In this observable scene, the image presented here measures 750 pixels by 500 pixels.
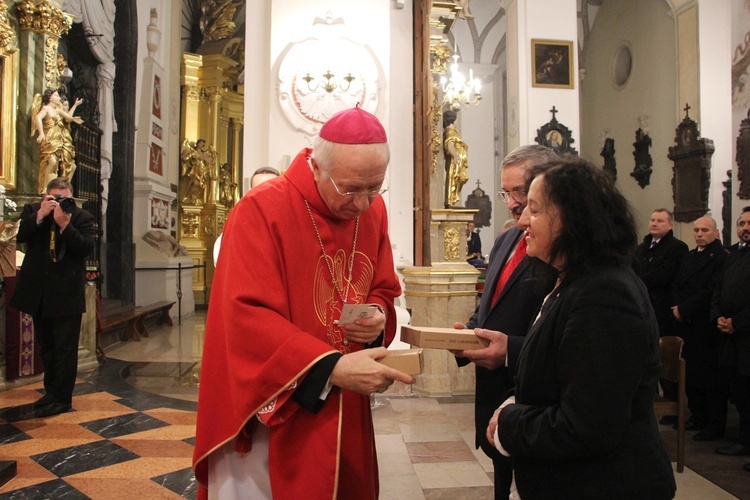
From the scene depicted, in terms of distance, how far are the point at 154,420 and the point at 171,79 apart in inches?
403

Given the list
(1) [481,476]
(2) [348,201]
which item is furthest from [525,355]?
(1) [481,476]

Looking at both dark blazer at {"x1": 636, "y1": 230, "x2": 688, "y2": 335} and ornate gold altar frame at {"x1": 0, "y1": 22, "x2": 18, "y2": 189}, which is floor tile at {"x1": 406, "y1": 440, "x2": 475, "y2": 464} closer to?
dark blazer at {"x1": 636, "y1": 230, "x2": 688, "y2": 335}

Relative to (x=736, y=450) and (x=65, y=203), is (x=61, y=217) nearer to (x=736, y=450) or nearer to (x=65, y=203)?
(x=65, y=203)

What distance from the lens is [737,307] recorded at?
4508 mm

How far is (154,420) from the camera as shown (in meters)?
4.71

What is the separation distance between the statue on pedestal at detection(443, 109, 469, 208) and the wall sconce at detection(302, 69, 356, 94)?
1.57 metres

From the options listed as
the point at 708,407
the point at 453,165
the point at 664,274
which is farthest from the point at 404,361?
the point at 453,165

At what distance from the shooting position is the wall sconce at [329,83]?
18.8 ft

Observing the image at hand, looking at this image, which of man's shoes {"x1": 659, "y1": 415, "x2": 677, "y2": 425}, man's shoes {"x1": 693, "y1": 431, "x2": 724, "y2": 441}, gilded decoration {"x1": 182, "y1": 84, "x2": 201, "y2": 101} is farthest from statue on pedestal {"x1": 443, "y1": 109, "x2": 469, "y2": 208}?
gilded decoration {"x1": 182, "y1": 84, "x2": 201, "y2": 101}

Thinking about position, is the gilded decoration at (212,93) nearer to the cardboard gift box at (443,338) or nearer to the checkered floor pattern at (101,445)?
the checkered floor pattern at (101,445)

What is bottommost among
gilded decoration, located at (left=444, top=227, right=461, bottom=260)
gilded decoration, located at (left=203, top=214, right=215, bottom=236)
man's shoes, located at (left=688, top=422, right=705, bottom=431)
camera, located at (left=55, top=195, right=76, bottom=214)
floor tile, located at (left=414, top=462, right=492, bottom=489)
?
man's shoes, located at (left=688, top=422, right=705, bottom=431)

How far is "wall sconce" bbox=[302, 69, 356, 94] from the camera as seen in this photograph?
5.73 m

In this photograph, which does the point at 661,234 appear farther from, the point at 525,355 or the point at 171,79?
the point at 171,79

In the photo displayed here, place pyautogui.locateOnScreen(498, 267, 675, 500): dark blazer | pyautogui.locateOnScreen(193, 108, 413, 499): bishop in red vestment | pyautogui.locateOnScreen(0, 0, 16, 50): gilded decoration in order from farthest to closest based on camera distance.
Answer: pyautogui.locateOnScreen(0, 0, 16, 50): gilded decoration
pyautogui.locateOnScreen(193, 108, 413, 499): bishop in red vestment
pyautogui.locateOnScreen(498, 267, 675, 500): dark blazer
